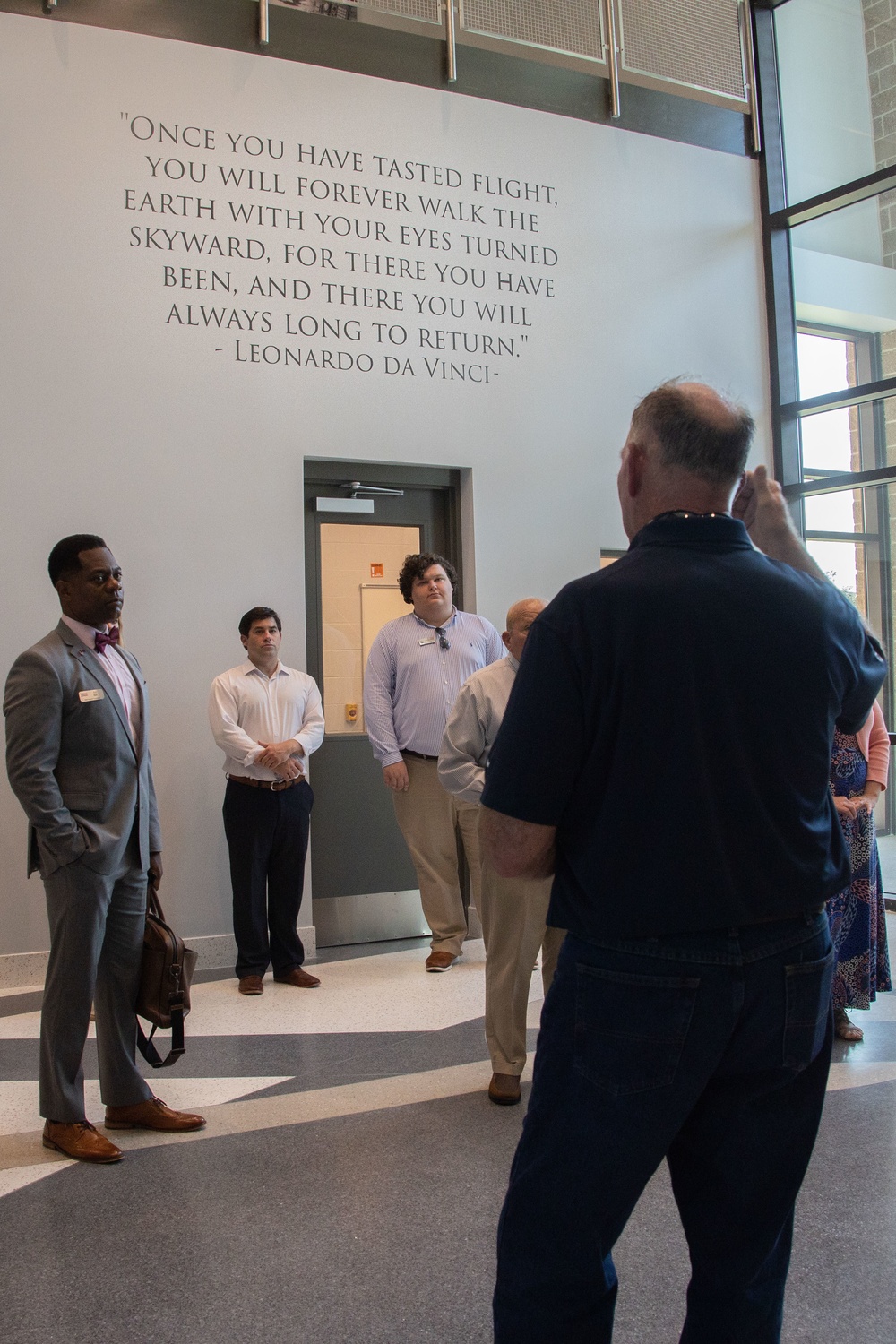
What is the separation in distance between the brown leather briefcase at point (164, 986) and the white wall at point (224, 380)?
2.05 metres

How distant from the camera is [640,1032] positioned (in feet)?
4.43

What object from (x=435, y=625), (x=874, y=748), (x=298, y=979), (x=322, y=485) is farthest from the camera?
(x=322, y=485)

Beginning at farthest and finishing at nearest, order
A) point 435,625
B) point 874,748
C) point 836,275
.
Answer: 1. point 836,275
2. point 435,625
3. point 874,748

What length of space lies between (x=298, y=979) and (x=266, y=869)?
50 centimetres

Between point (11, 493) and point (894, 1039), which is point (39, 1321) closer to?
point (894, 1039)

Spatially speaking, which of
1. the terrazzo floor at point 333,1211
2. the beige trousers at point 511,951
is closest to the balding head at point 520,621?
the beige trousers at point 511,951

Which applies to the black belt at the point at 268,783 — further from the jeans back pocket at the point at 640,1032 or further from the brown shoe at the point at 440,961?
the jeans back pocket at the point at 640,1032

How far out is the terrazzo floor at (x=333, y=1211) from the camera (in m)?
2.14

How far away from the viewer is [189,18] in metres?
5.40

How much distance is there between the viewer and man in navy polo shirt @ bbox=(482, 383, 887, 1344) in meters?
1.36

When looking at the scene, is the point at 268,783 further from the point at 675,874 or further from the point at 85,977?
the point at 675,874

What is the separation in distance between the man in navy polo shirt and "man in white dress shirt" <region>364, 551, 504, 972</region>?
3.57 m

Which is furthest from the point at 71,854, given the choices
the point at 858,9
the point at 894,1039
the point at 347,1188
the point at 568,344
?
the point at 858,9

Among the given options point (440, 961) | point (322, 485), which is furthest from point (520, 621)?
point (322, 485)
